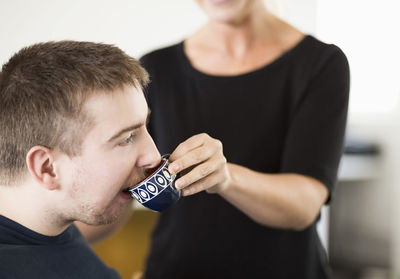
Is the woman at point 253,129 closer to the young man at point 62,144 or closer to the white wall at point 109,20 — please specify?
the white wall at point 109,20

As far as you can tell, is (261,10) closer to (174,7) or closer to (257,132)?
(257,132)

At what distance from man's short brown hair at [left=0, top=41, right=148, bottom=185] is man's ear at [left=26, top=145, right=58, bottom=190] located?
0.5 inches

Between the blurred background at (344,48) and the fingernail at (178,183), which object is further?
the blurred background at (344,48)

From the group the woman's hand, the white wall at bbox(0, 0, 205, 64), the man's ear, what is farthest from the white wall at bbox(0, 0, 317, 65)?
the woman's hand

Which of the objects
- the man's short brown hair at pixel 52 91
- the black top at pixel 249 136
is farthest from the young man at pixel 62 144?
the black top at pixel 249 136

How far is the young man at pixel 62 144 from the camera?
85 centimetres

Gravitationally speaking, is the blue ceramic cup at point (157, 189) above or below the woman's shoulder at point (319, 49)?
below

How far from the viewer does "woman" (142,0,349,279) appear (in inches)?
45.1

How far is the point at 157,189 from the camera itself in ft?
2.78

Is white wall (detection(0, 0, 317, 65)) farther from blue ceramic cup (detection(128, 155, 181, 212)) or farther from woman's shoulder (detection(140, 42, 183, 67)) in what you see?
blue ceramic cup (detection(128, 155, 181, 212))

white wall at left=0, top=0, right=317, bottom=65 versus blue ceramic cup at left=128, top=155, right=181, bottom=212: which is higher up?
white wall at left=0, top=0, right=317, bottom=65

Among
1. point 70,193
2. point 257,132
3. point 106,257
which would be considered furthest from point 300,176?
point 106,257

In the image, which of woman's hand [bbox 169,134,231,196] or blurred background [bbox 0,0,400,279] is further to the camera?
blurred background [bbox 0,0,400,279]

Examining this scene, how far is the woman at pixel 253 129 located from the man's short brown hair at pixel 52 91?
1.14 ft
